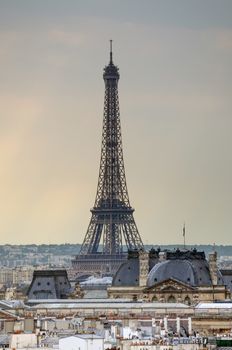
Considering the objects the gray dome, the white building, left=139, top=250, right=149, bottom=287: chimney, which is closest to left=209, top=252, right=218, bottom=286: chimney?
the gray dome

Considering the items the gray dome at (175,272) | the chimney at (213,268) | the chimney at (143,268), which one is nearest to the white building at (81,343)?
the gray dome at (175,272)

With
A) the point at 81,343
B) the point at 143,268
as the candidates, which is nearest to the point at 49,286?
the point at 143,268

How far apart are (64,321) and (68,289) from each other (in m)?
66.1

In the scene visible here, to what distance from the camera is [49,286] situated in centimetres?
16812

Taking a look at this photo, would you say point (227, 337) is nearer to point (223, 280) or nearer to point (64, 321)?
point (64, 321)

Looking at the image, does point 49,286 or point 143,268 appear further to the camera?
point 49,286

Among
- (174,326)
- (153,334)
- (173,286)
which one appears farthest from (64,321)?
(173,286)

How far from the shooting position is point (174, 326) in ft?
341

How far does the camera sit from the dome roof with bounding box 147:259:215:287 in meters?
159

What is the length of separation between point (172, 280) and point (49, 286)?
12920 mm

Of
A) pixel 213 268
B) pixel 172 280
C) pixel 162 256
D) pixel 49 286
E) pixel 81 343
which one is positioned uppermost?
pixel 162 256

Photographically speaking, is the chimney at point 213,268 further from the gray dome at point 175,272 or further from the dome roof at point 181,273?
the gray dome at point 175,272

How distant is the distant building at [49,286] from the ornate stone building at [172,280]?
400 cm

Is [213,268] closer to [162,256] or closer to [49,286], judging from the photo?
[162,256]
